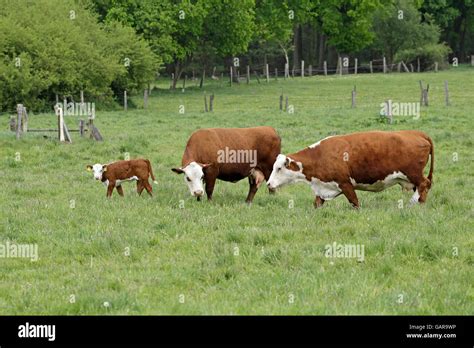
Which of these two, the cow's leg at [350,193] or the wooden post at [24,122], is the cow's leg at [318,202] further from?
the wooden post at [24,122]

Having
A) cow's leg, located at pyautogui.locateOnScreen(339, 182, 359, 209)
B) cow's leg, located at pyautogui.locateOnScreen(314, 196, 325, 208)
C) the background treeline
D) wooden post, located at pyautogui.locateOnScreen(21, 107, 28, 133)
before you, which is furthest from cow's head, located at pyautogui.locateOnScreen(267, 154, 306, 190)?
the background treeline

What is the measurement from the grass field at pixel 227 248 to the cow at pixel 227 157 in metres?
0.39

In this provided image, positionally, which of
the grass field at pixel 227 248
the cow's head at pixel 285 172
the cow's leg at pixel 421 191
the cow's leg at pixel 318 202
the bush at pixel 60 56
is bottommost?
the grass field at pixel 227 248

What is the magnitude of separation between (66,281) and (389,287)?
11.9 ft

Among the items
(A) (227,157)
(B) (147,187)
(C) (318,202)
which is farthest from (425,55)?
(C) (318,202)

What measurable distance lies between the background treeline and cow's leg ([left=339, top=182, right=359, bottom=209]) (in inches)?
1190

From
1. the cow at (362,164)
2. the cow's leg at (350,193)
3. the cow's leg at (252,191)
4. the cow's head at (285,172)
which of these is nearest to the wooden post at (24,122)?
the cow's leg at (252,191)

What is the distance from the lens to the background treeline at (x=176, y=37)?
4150 centimetres

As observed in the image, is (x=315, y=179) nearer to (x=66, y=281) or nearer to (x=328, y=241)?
(x=328, y=241)

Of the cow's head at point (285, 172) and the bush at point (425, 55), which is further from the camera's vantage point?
the bush at point (425, 55)

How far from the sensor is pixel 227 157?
1375 cm

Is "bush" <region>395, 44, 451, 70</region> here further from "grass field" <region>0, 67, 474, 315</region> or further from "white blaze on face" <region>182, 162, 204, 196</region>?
"white blaze on face" <region>182, 162, 204, 196</region>

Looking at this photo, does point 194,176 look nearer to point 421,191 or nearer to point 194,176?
point 194,176

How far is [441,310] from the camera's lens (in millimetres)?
6883
